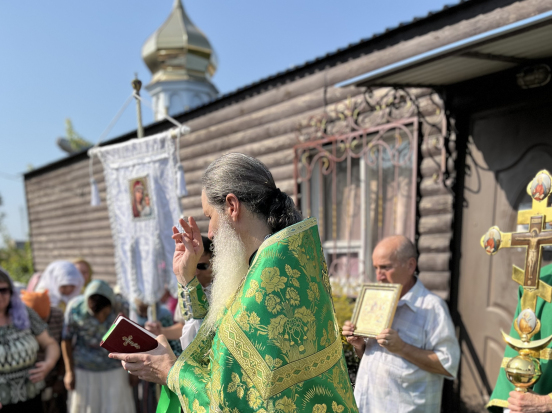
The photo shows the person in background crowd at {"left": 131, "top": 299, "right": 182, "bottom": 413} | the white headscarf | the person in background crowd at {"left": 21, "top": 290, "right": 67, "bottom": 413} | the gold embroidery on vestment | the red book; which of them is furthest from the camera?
the white headscarf

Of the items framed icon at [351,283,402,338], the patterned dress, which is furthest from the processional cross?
the patterned dress

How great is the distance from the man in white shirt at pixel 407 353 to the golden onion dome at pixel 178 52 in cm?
1281

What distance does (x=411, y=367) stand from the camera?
282 centimetres

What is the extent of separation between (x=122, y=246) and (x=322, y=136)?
98.6 inches

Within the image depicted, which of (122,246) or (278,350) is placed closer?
(278,350)

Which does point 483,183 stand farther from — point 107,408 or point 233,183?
point 107,408

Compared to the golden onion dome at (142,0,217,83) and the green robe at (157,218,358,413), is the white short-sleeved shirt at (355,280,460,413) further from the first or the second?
the golden onion dome at (142,0,217,83)

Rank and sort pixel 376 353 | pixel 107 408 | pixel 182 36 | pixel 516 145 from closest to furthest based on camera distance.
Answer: pixel 376 353 → pixel 516 145 → pixel 107 408 → pixel 182 36

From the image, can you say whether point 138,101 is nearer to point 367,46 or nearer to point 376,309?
point 376,309

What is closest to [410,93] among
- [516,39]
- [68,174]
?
[516,39]

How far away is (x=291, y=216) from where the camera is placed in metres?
1.85

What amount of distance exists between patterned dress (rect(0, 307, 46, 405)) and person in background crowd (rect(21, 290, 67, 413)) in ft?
2.62

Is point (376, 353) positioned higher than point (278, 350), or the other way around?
point (278, 350)

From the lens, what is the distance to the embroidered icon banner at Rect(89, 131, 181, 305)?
151 inches
